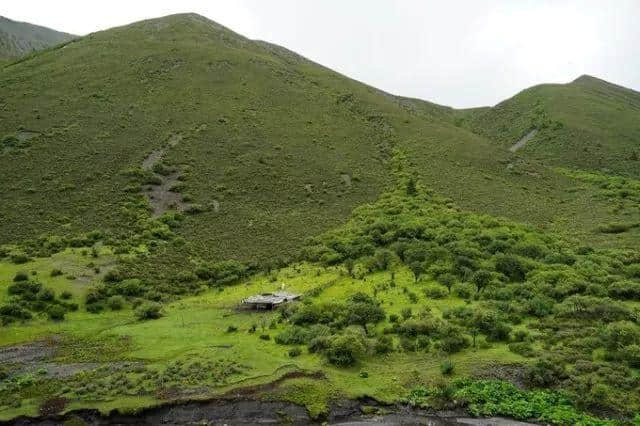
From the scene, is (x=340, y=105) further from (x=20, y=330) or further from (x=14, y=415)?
(x=14, y=415)

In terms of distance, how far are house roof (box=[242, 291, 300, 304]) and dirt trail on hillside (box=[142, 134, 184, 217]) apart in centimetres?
2585

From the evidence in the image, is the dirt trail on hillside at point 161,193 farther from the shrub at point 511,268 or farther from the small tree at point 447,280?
the shrub at point 511,268

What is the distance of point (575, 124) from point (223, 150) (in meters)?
87.2

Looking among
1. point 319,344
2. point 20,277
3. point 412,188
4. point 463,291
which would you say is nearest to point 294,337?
point 319,344

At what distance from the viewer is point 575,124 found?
13125 centimetres

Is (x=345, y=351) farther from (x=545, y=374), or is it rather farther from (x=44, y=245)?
(x=44, y=245)

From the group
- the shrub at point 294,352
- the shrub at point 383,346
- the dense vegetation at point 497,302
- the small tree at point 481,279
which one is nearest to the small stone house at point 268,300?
the dense vegetation at point 497,302

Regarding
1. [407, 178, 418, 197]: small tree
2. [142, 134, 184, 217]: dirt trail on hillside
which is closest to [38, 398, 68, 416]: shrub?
[142, 134, 184, 217]: dirt trail on hillside

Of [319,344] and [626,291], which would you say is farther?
[626,291]

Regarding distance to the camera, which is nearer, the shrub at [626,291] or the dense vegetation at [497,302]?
the dense vegetation at [497,302]

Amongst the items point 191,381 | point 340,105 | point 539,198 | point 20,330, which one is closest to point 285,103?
point 340,105

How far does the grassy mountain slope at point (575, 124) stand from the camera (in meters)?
115

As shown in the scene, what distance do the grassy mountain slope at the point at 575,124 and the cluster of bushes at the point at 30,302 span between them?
96.9 metres

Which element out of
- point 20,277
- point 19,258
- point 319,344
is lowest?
point 20,277
